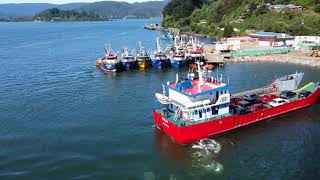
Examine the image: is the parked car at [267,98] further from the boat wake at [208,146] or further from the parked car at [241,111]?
the boat wake at [208,146]

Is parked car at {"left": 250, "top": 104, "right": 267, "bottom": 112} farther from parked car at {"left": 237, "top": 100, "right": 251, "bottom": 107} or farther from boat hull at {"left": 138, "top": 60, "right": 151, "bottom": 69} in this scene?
boat hull at {"left": 138, "top": 60, "right": 151, "bottom": 69}

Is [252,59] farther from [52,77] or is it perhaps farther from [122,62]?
[52,77]

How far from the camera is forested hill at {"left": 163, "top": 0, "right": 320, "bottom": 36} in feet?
351

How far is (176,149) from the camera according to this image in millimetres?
31766

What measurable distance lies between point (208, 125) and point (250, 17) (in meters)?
109

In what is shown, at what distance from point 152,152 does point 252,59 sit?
50073 mm

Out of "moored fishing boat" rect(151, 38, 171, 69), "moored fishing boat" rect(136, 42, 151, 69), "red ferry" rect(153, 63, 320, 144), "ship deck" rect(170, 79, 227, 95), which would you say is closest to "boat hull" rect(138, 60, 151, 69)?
"moored fishing boat" rect(136, 42, 151, 69)

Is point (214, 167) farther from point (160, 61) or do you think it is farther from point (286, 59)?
point (286, 59)

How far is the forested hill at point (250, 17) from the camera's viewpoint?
10713cm

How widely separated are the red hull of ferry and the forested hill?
69030 millimetres

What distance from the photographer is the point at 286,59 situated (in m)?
72.3

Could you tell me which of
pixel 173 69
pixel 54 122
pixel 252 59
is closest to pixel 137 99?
pixel 54 122

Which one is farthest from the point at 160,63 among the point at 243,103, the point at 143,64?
the point at 243,103

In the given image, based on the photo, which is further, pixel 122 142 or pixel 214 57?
pixel 214 57
